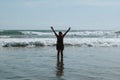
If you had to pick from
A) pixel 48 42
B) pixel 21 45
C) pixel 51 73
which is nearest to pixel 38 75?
pixel 51 73

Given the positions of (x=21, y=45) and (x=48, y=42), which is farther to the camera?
(x=48, y=42)

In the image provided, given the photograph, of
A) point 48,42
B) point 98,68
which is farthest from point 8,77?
point 48,42

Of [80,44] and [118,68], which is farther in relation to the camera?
[80,44]

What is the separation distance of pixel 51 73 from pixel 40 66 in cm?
244

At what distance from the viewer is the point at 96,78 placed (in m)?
13.4

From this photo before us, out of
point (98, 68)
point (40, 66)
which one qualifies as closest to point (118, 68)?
point (98, 68)

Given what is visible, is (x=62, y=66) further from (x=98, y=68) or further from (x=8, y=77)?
(x=8, y=77)

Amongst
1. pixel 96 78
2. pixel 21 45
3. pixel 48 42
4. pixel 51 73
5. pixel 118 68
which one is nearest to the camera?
pixel 96 78

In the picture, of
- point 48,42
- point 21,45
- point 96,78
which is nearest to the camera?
point 96,78

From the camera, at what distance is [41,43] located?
3406cm

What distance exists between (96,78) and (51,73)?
2.25 metres

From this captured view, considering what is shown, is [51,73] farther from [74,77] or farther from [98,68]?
[98,68]

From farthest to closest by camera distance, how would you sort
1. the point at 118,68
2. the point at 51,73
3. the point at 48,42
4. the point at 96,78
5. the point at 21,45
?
1. the point at 48,42
2. the point at 21,45
3. the point at 118,68
4. the point at 51,73
5. the point at 96,78

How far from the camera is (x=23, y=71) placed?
1511 cm
